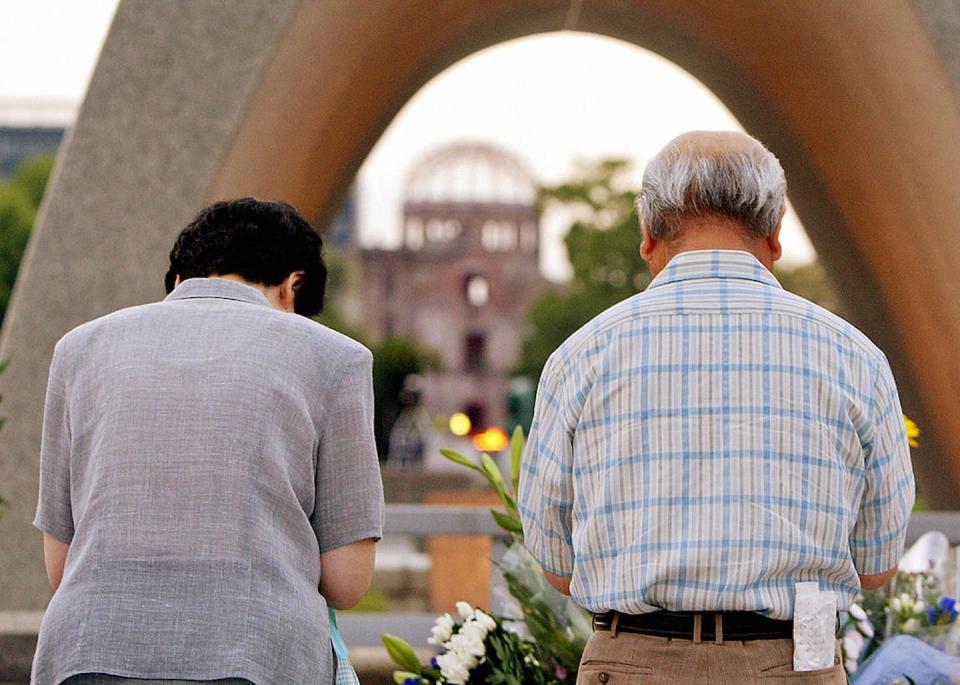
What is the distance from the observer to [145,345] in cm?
235

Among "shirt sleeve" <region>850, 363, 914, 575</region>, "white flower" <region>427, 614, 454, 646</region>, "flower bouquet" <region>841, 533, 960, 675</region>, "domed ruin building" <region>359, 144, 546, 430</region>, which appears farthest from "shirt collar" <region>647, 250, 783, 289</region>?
"domed ruin building" <region>359, 144, 546, 430</region>

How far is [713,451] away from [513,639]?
1.74 meters

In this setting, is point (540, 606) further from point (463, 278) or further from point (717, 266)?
point (463, 278)

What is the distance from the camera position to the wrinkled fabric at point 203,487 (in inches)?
86.9

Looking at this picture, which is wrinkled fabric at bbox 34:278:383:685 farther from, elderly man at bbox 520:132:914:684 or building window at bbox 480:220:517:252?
building window at bbox 480:220:517:252

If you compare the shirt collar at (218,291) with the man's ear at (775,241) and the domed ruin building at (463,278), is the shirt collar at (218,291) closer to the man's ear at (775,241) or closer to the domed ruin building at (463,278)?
the man's ear at (775,241)

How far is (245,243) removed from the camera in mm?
2510

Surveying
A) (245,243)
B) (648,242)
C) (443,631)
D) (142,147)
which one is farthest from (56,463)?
(142,147)

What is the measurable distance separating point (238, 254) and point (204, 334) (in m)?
0.21

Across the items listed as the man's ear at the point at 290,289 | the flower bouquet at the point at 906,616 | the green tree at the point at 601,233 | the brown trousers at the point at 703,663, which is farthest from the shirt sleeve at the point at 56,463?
the green tree at the point at 601,233

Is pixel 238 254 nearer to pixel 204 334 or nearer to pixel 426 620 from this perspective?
pixel 204 334

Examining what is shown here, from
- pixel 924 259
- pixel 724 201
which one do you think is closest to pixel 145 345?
pixel 724 201

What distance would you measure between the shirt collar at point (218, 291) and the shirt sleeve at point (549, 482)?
1.71 ft

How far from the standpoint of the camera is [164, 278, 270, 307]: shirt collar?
8.06 feet
